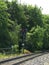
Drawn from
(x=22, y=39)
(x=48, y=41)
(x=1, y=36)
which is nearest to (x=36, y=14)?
(x=48, y=41)

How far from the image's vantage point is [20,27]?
7319cm

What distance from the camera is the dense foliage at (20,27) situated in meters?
58.1

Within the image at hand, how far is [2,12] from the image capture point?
183ft

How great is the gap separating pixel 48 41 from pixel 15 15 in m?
19.1

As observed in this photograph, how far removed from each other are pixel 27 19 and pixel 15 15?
35.2 feet

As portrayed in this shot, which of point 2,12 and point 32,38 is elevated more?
point 2,12

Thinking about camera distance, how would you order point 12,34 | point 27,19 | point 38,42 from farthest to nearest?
point 27,19, point 38,42, point 12,34

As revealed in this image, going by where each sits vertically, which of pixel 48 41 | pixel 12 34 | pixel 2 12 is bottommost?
pixel 48 41

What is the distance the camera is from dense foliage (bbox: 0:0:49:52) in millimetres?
58125

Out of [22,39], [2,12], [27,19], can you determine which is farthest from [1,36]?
[27,19]

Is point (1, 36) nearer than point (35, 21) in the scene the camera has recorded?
Yes

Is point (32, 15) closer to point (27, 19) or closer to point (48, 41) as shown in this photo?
point (27, 19)

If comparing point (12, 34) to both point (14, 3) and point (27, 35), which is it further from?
point (14, 3)

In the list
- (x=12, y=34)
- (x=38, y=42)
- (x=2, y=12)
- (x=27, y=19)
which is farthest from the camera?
(x=27, y=19)
